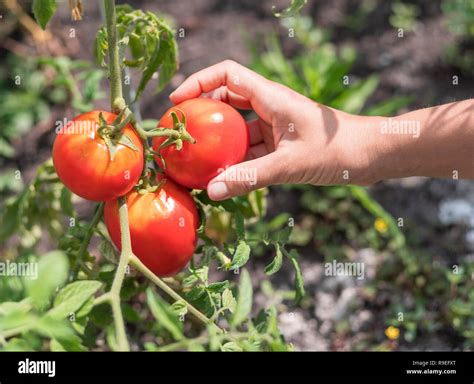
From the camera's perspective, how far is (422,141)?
50.7 inches

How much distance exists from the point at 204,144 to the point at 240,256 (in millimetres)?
199

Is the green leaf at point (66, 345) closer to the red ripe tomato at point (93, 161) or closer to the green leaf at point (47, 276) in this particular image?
the green leaf at point (47, 276)

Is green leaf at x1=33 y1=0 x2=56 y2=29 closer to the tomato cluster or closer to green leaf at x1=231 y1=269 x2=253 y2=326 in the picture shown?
the tomato cluster

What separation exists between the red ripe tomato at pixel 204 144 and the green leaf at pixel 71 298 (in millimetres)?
301

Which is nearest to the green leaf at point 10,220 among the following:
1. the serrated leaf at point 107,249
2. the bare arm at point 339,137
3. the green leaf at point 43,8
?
the serrated leaf at point 107,249

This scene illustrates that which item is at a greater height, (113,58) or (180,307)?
(113,58)

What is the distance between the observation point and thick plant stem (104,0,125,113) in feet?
3.16

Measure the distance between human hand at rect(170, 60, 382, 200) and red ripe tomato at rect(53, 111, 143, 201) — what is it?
246mm

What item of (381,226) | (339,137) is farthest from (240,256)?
(381,226)

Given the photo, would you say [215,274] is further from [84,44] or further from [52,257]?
[52,257]

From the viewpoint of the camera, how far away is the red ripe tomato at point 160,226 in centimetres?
106

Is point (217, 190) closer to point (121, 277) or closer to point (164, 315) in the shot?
point (121, 277)

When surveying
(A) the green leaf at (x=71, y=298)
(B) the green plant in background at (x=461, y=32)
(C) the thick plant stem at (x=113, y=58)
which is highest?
(B) the green plant in background at (x=461, y=32)
